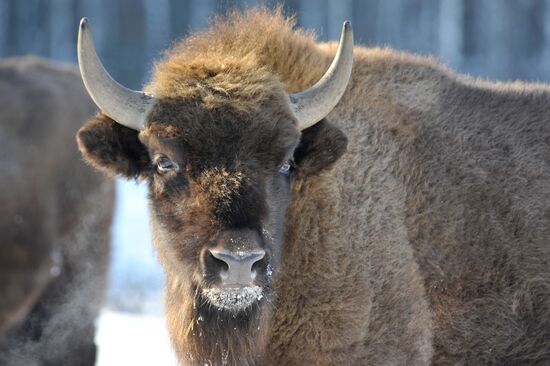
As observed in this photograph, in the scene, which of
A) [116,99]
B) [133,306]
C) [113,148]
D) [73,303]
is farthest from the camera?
[133,306]

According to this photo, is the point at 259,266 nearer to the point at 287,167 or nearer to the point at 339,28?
Result: the point at 287,167

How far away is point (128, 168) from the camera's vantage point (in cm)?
559

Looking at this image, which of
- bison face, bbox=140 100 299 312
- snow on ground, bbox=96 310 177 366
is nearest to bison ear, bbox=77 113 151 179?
bison face, bbox=140 100 299 312

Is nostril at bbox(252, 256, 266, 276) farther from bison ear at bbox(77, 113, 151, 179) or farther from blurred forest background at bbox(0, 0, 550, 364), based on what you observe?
blurred forest background at bbox(0, 0, 550, 364)

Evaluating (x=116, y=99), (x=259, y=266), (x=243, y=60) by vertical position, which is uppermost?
(x=243, y=60)

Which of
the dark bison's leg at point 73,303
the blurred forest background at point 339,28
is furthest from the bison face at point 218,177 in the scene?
the blurred forest background at point 339,28

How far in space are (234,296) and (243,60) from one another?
1.38 m

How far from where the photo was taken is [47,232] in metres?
7.98

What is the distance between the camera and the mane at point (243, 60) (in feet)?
17.7

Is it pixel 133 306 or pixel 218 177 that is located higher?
pixel 218 177

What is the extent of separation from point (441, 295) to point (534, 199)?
0.92 metres

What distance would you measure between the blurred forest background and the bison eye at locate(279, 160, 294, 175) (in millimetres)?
18669

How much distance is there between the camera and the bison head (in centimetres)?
498

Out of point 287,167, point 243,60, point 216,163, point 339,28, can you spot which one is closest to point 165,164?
point 216,163
